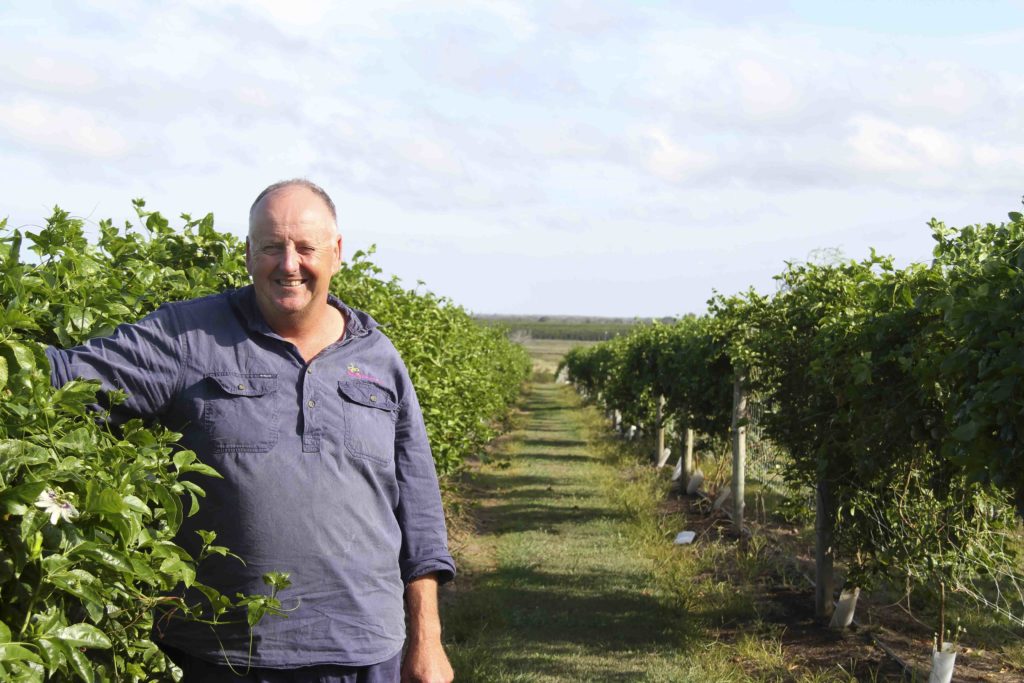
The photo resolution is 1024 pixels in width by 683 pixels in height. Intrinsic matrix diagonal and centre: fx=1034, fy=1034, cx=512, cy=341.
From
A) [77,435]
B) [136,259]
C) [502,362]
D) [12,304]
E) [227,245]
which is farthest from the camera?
[502,362]

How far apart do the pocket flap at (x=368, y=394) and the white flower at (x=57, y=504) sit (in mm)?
1072

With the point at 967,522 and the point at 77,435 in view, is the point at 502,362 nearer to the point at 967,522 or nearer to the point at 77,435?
the point at 967,522

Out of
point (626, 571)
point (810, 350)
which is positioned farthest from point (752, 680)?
point (626, 571)

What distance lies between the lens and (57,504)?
5.39 ft

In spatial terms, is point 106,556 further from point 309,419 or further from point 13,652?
point 309,419

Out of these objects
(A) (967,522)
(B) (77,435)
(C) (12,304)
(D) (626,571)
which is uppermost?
(C) (12,304)

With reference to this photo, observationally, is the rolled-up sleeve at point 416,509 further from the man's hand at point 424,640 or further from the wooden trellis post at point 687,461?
A: the wooden trellis post at point 687,461

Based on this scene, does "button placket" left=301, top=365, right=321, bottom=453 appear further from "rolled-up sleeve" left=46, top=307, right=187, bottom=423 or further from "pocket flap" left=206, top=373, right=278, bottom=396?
"rolled-up sleeve" left=46, top=307, right=187, bottom=423

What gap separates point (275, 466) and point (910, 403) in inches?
153

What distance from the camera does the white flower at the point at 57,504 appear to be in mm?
1622

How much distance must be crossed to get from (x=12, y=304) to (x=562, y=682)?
4.79 meters

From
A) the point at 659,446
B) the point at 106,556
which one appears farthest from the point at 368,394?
the point at 659,446

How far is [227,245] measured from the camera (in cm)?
430

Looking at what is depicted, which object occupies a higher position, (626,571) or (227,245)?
(227,245)
